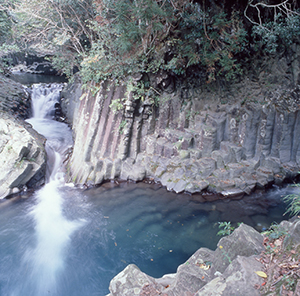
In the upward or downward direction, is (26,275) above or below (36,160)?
below

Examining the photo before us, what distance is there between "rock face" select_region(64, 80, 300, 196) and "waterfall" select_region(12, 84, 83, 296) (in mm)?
894

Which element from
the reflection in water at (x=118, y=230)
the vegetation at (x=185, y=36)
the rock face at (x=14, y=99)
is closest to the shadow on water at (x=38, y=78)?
the rock face at (x=14, y=99)

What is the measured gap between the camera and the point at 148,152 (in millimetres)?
8836

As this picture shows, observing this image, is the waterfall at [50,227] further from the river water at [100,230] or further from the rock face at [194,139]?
the rock face at [194,139]

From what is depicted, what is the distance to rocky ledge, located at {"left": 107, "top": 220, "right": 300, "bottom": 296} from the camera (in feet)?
7.74

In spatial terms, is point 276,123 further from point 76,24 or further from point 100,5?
point 76,24

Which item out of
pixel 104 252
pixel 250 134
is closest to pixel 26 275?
pixel 104 252

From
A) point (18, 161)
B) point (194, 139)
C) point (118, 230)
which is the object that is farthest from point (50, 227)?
point (194, 139)

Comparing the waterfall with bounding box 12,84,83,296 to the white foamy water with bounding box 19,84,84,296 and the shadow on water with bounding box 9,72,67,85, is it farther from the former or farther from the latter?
the shadow on water with bounding box 9,72,67,85

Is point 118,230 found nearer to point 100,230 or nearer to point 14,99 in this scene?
point 100,230

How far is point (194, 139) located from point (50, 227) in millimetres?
5603

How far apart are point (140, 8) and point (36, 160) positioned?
6264 mm

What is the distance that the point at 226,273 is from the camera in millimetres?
2615

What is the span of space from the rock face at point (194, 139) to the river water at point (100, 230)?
0.62 m
